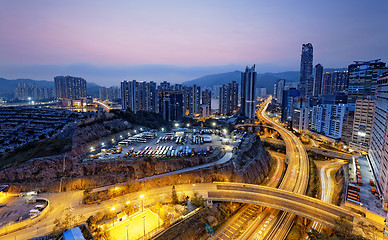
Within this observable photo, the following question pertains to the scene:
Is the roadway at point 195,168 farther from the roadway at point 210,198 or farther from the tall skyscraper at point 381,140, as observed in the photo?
the tall skyscraper at point 381,140

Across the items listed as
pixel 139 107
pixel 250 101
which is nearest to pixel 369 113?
pixel 250 101

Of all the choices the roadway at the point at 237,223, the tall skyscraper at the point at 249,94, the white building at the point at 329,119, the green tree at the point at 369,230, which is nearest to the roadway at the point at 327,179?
the green tree at the point at 369,230

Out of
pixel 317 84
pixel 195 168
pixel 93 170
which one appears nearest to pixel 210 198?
pixel 195 168

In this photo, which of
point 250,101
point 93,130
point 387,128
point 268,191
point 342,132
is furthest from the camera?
point 250,101

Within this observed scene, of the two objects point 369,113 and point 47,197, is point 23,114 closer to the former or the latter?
point 47,197

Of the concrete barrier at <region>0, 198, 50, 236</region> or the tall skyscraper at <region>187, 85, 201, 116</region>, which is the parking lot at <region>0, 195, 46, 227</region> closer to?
the concrete barrier at <region>0, 198, 50, 236</region>

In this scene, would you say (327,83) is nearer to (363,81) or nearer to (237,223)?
(363,81)

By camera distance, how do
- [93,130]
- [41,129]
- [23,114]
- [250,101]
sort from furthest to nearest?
[250,101]
[23,114]
[41,129]
[93,130]

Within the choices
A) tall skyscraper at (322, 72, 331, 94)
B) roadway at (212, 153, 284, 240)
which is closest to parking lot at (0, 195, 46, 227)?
roadway at (212, 153, 284, 240)
